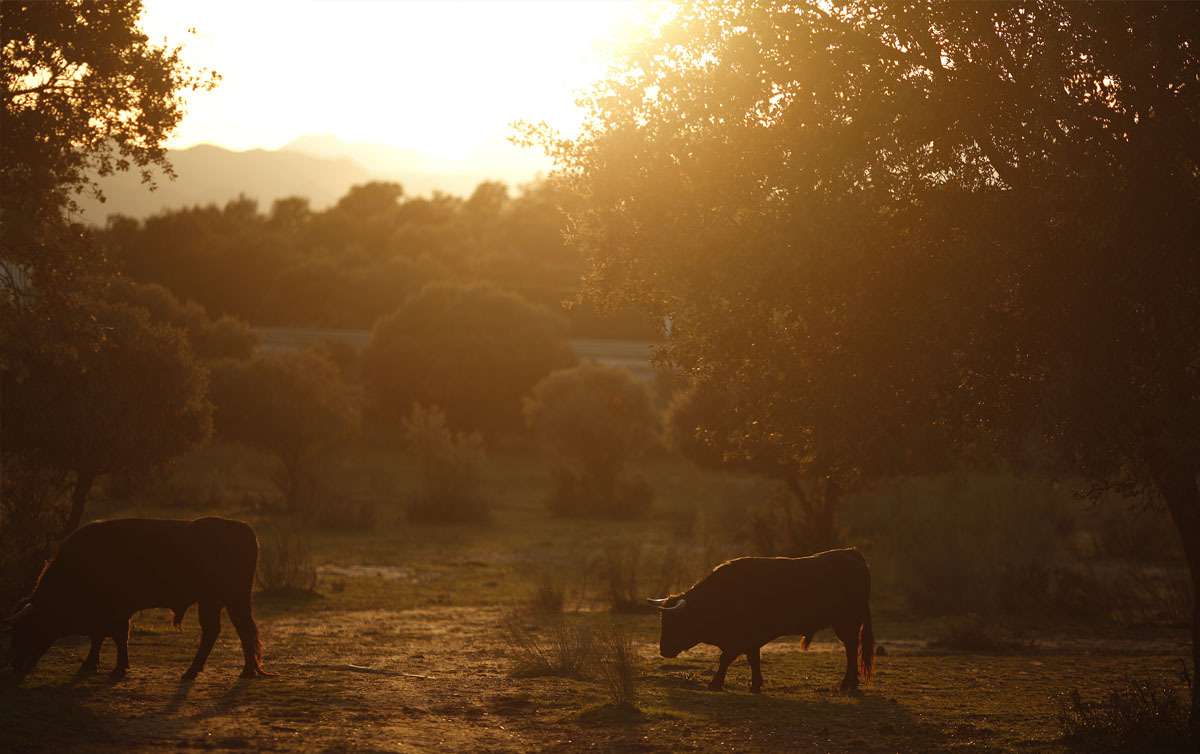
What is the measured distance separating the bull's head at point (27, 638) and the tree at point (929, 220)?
7057 mm

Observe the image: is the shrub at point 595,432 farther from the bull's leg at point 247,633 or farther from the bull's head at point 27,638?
the bull's head at point 27,638

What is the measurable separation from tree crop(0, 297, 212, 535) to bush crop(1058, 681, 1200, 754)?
13.7 metres

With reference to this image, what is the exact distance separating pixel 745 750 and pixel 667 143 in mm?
5696

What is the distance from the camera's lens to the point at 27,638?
14109 millimetres

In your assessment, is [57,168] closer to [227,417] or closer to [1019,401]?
[1019,401]

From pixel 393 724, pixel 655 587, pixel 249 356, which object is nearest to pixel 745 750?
pixel 393 724

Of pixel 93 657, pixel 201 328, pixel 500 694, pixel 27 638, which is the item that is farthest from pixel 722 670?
pixel 201 328

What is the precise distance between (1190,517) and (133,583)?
418 inches

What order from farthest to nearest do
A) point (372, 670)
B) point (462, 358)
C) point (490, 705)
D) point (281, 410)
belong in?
1. point (462, 358)
2. point (281, 410)
3. point (372, 670)
4. point (490, 705)

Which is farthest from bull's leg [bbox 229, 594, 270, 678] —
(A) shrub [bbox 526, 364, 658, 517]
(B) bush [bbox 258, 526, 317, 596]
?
(A) shrub [bbox 526, 364, 658, 517]

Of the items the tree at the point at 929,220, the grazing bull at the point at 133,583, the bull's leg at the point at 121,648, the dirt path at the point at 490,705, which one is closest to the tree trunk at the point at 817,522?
the dirt path at the point at 490,705

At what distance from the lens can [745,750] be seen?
39.9 feet

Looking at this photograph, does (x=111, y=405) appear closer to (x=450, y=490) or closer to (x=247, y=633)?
(x=247, y=633)

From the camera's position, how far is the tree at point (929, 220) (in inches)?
463
